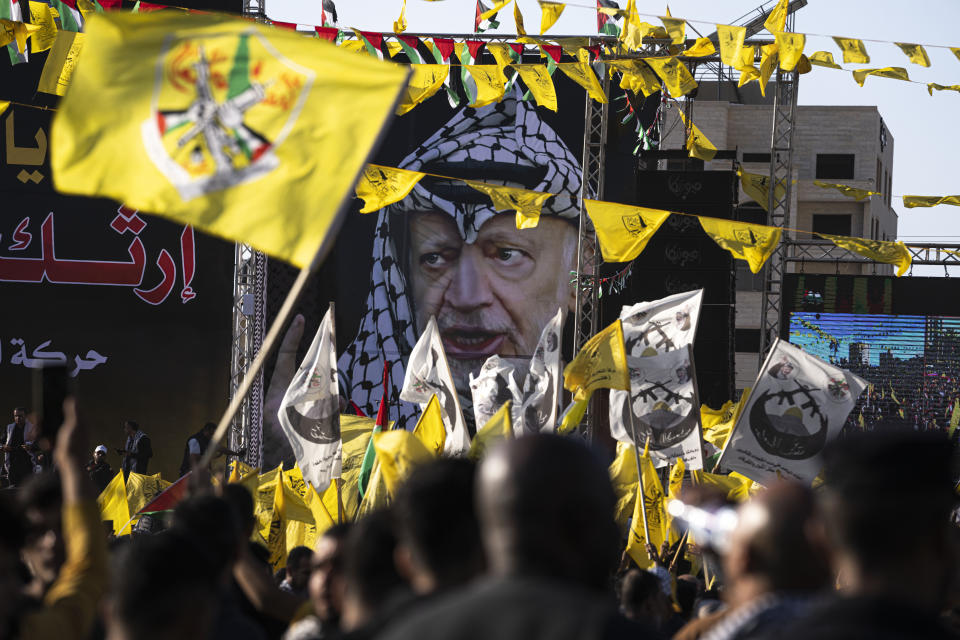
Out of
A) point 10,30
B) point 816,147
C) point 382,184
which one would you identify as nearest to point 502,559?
point 10,30

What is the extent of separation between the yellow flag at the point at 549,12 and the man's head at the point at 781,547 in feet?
30.3

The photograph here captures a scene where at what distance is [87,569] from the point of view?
7.97ft

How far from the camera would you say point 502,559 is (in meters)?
1.45

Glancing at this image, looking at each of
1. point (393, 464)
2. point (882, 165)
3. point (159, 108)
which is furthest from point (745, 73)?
point (882, 165)

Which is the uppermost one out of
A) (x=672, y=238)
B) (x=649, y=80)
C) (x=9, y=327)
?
(x=649, y=80)

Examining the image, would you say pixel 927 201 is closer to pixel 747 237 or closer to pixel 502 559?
pixel 747 237

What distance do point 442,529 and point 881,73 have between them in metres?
10.2

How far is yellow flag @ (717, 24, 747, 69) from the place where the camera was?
10.8 m

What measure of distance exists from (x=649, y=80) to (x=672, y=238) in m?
3.66

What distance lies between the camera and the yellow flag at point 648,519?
8219 millimetres

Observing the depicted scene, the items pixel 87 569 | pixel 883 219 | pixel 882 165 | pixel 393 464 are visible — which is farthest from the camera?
pixel 883 219

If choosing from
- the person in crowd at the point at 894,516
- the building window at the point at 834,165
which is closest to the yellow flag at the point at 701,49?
the person in crowd at the point at 894,516

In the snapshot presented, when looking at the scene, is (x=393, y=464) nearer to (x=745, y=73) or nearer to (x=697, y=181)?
(x=745, y=73)

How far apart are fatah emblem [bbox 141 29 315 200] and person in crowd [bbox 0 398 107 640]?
106cm
